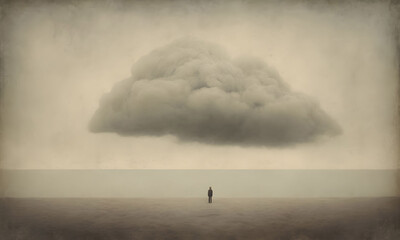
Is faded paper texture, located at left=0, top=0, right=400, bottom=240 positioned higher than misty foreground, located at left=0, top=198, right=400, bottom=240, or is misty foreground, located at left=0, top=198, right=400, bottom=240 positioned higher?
faded paper texture, located at left=0, top=0, right=400, bottom=240

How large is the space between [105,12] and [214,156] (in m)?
5.54

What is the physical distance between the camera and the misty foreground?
376 inches

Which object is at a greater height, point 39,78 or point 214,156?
point 39,78

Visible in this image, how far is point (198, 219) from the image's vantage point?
9.96 metres

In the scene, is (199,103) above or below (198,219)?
above

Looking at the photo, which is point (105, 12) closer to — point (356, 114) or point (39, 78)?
point (39, 78)

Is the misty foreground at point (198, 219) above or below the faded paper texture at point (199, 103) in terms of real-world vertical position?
below

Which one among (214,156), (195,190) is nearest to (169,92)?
(214,156)

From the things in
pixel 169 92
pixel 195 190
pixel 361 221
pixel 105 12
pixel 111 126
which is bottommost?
pixel 361 221

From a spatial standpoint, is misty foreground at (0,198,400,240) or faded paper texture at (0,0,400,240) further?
faded paper texture at (0,0,400,240)

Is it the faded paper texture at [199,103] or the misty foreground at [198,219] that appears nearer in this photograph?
the misty foreground at [198,219]

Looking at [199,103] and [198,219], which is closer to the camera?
[198,219]

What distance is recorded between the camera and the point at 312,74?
10938 millimetres

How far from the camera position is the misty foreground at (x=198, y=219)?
9.54 meters
